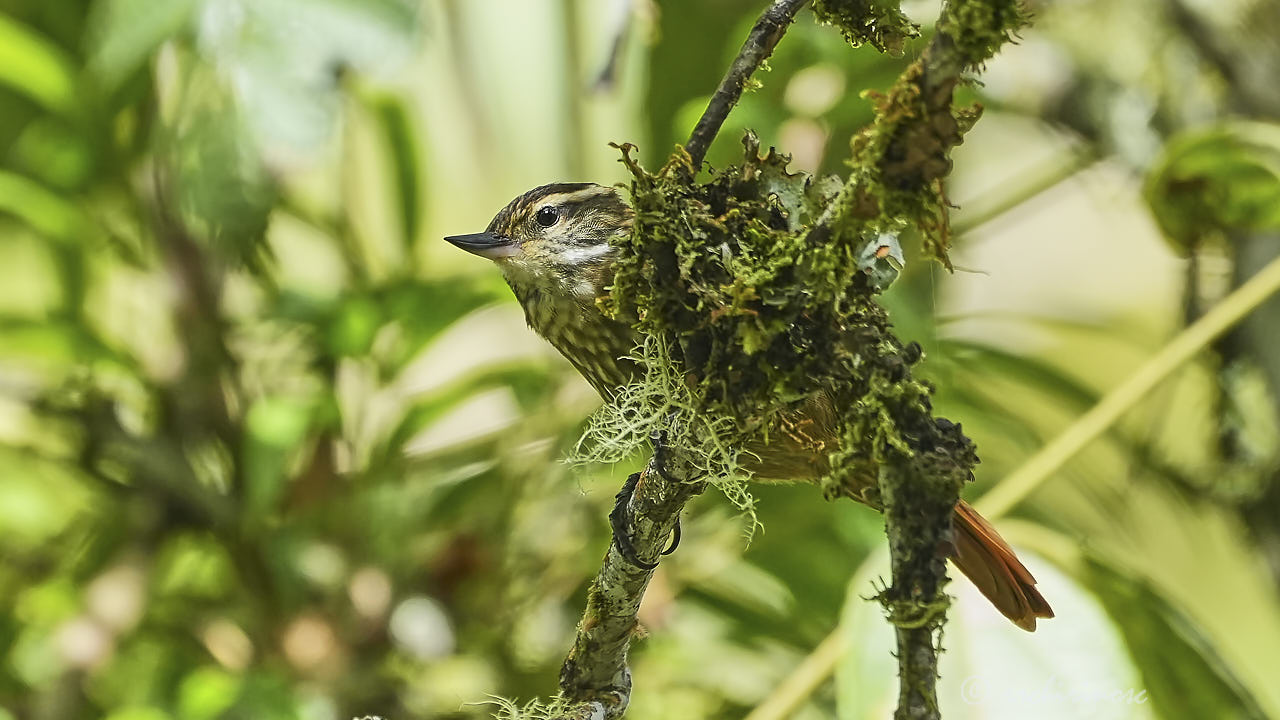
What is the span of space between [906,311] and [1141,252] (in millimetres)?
1414

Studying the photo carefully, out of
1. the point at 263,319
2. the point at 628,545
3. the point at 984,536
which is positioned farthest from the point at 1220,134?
the point at 263,319

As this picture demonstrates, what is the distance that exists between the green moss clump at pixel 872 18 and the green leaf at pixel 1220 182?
3.60 ft

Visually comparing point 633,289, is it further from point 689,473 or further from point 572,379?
point 572,379

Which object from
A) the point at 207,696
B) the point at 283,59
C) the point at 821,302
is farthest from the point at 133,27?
the point at 821,302

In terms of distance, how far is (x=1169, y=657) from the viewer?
1.32 meters

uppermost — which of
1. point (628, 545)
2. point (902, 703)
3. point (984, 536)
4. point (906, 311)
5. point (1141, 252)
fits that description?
point (1141, 252)

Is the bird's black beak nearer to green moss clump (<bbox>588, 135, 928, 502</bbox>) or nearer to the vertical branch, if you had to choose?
green moss clump (<bbox>588, 135, 928, 502</bbox>)

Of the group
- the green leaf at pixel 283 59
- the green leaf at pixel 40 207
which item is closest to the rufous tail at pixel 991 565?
the green leaf at pixel 283 59

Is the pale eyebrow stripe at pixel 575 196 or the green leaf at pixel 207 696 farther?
the green leaf at pixel 207 696

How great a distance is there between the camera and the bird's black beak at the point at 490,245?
3.86ft

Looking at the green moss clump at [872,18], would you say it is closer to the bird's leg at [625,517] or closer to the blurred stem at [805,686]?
the bird's leg at [625,517]

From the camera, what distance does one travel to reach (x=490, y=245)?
3.89 ft

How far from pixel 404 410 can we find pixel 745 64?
1391mm

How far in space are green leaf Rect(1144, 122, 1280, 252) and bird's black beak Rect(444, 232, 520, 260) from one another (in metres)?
0.96
